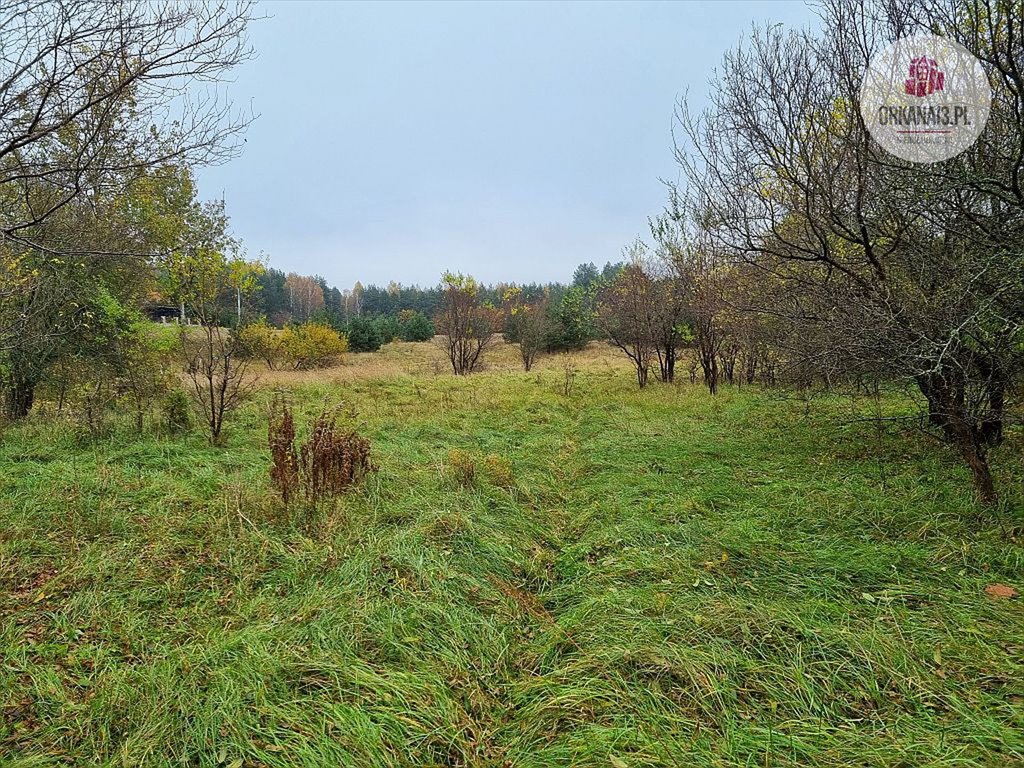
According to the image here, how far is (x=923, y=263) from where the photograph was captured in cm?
378

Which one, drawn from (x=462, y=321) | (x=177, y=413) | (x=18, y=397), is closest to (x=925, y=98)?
(x=177, y=413)

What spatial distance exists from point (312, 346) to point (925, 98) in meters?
22.3

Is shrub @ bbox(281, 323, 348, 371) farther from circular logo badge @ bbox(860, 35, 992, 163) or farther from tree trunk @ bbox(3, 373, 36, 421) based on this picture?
circular logo badge @ bbox(860, 35, 992, 163)

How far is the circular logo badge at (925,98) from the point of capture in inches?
135

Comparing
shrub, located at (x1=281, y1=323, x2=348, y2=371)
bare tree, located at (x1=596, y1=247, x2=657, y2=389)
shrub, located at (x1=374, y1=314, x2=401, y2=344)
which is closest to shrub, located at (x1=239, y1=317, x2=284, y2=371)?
shrub, located at (x1=281, y1=323, x2=348, y2=371)

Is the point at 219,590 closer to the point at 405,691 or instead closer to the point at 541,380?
the point at 405,691

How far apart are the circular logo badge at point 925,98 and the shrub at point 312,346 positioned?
19.3 m

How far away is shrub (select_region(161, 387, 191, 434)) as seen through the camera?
6.64 meters

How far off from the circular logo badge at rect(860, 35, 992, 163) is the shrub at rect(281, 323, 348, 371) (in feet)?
63.4

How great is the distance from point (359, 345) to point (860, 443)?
2793cm

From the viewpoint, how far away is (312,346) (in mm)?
21672

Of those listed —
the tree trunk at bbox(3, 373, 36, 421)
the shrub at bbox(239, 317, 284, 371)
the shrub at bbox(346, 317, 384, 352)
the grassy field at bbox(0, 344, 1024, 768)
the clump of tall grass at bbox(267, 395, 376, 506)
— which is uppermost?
the shrub at bbox(346, 317, 384, 352)

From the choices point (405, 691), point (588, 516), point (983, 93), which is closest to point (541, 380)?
point (588, 516)

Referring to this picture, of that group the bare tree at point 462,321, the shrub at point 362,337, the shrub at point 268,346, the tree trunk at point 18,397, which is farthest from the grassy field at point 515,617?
the shrub at point 362,337
